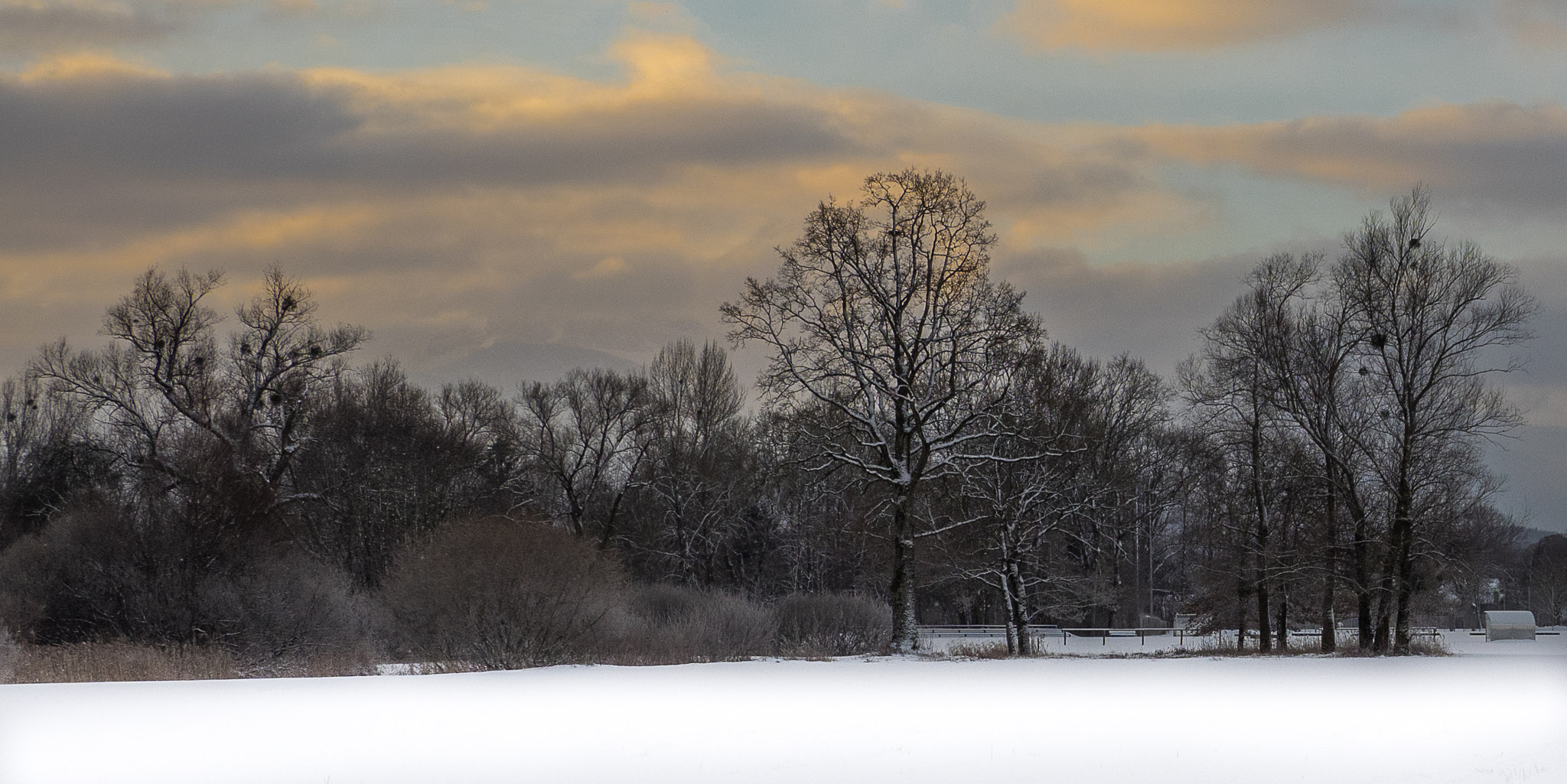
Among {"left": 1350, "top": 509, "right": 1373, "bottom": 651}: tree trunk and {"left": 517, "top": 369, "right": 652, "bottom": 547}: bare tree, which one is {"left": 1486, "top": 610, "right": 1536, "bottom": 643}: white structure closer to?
{"left": 1350, "top": 509, "right": 1373, "bottom": 651}: tree trunk

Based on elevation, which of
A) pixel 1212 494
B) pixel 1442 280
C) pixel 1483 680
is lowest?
pixel 1483 680

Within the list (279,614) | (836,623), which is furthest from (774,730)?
(836,623)

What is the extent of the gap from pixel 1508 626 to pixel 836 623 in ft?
119

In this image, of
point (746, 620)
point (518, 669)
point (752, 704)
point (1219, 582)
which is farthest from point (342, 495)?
point (752, 704)

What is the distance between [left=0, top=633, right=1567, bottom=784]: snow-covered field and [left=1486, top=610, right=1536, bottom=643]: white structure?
35.8 metres

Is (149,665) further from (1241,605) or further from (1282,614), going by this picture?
(1282,614)

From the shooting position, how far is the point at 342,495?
5012 cm

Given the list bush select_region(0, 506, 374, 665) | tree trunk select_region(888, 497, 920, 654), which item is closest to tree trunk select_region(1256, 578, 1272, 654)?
tree trunk select_region(888, 497, 920, 654)

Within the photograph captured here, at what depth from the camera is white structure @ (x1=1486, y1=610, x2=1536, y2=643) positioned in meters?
53.8

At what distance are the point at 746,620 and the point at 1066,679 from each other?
1059 centimetres

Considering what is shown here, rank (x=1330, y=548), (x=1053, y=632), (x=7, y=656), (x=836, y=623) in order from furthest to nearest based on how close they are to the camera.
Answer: (x=1053, y=632)
(x=1330, y=548)
(x=836, y=623)
(x=7, y=656)

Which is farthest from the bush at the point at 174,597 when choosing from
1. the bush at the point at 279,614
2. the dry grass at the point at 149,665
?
the dry grass at the point at 149,665

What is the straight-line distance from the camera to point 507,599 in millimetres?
24828

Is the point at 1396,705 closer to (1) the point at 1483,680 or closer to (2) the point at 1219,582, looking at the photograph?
(1) the point at 1483,680
